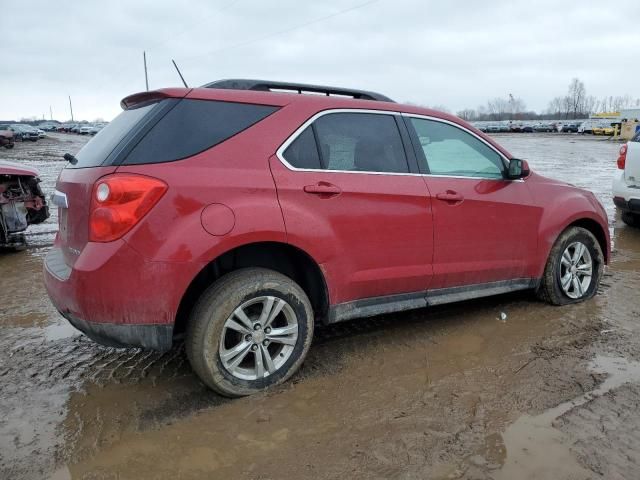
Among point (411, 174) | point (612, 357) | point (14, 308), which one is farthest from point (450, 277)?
point (14, 308)

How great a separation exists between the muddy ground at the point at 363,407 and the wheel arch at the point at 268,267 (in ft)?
1.54

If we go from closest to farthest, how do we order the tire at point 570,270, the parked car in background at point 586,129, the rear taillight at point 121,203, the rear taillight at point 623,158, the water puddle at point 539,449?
the water puddle at point 539,449, the rear taillight at point 121,203, the tire at point 570,270, the rear taillight at point 623,158, the parked car in background at point 586,129

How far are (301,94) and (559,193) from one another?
2466 mm

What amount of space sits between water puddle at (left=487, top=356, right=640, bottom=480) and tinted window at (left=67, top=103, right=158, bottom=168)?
101 inches

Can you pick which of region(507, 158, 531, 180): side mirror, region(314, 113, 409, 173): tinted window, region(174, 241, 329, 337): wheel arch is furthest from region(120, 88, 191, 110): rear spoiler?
region(507, 158, 531, 180): side mirror

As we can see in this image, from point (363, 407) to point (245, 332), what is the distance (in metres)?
0.80

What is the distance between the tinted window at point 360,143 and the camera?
3.23 metres

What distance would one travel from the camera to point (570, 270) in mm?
4531

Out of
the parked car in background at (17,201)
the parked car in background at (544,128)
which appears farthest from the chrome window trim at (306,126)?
the parked car in background at (544,128)

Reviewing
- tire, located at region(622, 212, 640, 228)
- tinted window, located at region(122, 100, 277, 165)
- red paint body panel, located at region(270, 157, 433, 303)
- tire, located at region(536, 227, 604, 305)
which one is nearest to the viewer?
tinted window, located at region(122, 100, 277, 165)

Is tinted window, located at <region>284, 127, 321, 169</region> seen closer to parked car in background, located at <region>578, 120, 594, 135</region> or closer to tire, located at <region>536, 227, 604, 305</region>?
tire, located at <region>536, 227, 604, 305</region>

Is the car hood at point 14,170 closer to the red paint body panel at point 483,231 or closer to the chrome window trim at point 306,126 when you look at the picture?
the chrome window trim at point 306,126

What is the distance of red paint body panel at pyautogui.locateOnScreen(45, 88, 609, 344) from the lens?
2648mm

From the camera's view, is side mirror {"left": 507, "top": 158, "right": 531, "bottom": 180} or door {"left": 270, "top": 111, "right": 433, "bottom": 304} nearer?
door {"left": 270, "top": 111, "right": 433, "bottom": 304}
